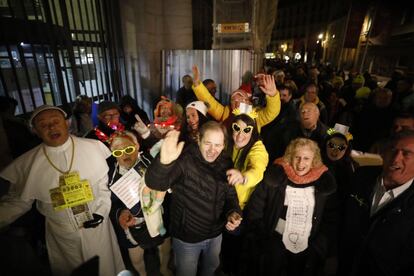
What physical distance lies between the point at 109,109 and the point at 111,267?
212 centimetres

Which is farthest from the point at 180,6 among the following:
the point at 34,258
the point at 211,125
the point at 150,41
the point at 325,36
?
the point at 325,36

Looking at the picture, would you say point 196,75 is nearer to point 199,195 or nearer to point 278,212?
point 199,195

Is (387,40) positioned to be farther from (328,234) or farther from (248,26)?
(328,234)

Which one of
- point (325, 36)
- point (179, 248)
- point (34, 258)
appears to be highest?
point (325, 36)

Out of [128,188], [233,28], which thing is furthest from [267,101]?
[233,28]

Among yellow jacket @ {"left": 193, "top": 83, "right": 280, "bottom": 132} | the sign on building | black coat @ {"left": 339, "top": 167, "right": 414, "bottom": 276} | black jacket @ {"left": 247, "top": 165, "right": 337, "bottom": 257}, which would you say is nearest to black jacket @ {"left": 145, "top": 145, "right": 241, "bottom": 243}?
black jacket @ {"left": 247, "top": 165, "right": 337, "bottom": 257}

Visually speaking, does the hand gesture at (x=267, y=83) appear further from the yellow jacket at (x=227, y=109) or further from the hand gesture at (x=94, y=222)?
the hand gesture at (x=94, y=222)

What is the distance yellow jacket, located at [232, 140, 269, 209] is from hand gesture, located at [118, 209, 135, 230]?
1.20 meters

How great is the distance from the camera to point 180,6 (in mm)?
6508

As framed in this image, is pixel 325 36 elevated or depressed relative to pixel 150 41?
elevated

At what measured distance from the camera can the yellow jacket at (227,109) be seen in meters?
3.53

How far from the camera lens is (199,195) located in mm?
2193

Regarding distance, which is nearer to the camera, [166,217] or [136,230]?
[136,230]

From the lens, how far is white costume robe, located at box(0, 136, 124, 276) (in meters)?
2.08
